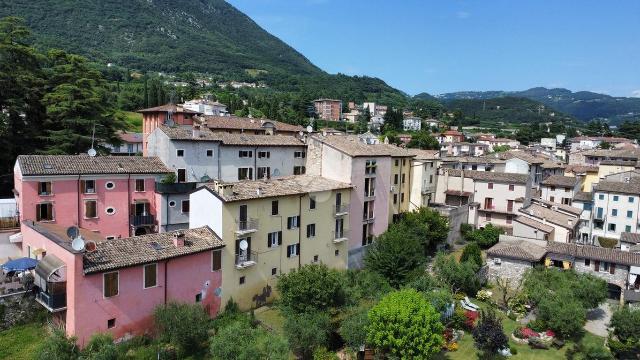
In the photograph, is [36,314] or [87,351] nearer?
[87,351]

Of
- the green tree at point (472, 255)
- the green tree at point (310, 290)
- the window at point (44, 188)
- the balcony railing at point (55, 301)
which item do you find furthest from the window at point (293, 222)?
the green tree at point (472, 255)

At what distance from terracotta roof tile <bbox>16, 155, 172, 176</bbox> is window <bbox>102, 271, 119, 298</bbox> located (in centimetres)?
1268

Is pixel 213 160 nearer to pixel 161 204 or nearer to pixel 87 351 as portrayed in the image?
pixel 161 204

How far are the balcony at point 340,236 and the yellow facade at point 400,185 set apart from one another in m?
9.38

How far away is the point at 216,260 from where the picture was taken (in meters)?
32.6

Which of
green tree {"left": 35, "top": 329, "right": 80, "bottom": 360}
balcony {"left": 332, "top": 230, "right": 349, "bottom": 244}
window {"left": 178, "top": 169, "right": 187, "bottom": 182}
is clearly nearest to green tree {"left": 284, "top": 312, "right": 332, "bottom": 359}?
green tree {"left": 35, "top": 329, "right": 80, "bottom": 360}

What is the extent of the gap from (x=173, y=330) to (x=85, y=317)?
4.94 metres

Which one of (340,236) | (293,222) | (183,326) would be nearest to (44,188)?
(183,326)

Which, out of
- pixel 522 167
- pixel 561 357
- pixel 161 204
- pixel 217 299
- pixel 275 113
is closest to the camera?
pixel 217 299

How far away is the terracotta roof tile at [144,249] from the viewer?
26.4 meters

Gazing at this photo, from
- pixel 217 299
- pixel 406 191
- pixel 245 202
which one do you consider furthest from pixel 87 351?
pixel 406 191

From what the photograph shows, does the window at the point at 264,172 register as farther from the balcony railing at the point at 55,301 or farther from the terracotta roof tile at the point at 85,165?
the balcony railing at the point at 55,301

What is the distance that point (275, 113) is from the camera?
11988cm

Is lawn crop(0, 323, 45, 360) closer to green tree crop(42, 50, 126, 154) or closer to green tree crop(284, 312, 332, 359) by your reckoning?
green tree crop(284, 312, 332, 359)
